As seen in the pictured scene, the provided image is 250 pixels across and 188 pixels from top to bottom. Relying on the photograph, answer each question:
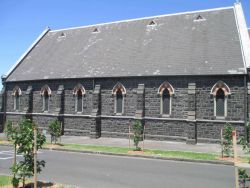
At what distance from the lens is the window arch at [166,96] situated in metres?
26.4

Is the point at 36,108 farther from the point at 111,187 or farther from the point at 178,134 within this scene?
the point at 111,187

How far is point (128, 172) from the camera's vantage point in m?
14.9

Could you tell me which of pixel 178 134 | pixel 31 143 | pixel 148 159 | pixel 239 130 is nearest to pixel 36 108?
pixel 178 134

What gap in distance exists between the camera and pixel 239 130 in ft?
78.3

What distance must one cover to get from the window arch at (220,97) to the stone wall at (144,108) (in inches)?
10.7

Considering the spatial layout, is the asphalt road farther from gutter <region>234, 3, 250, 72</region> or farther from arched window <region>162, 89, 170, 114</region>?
gutter <region>234, 3, 250, 72</region>

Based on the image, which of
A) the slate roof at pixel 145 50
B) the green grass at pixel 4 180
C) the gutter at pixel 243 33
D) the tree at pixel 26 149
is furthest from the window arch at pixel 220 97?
the green grass at pixel 4 180

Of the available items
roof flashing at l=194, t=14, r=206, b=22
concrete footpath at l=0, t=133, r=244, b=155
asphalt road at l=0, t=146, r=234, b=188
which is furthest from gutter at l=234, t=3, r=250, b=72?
asphalt road at l=0, t=146, r=234, b=188

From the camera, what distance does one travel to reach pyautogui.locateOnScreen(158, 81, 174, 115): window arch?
26.4m

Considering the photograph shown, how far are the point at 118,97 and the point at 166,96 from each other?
15.2 feet

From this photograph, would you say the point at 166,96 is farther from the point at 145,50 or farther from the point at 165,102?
the point at 145,50

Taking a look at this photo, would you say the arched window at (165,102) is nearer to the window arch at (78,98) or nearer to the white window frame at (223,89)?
the white window frame at (223,89)

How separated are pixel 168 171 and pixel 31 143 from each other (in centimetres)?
702

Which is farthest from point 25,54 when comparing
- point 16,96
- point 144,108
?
point 144,108
